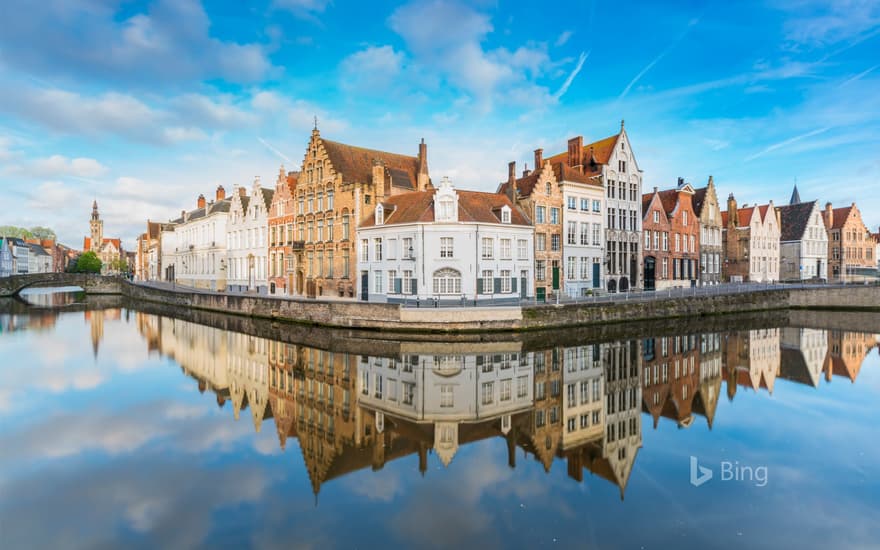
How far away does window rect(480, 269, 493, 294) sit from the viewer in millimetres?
28325

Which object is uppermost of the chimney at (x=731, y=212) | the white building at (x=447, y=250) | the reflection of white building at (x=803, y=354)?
the chimney at (x=731, y=212)

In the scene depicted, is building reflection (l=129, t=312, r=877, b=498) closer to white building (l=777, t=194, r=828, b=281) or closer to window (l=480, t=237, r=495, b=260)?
window (l=480, t=237, r=495, b=260)

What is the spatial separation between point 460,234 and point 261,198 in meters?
24.9

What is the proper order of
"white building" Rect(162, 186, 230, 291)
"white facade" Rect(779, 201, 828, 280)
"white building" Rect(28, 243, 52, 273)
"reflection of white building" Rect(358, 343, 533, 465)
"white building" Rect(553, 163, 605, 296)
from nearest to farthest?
"reflection of white building" Rect(358, 343, 533, 465) → "white building" Rect(553, 163, 605, 296) → "white building" Rect(162, 186, 230, 291) → "white facade" Rect(779, 201, 828, 280) → "white building" Rect(28, 243, 52, 273)

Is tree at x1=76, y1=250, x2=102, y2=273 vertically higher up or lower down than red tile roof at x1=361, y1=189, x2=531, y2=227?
lower down

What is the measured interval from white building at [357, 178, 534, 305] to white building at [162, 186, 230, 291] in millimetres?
25971

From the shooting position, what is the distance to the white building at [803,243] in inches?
2157

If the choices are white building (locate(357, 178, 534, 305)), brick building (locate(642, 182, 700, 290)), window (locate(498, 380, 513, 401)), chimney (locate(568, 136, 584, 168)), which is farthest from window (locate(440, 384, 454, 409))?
brick building (locate(642, 182, 700, 290))

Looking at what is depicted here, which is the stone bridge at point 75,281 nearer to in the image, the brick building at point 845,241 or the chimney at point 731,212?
the chimney at point 731,212

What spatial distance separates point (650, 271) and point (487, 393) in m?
31.4

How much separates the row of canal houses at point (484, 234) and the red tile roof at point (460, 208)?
103 mm

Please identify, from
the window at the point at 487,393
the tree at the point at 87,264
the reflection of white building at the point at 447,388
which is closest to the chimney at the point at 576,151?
the reflection of white building at the point at 447,388

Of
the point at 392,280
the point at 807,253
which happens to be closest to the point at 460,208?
the point at 392,280

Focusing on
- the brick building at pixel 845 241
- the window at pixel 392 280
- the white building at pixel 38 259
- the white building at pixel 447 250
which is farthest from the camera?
the white building at pixel 38 259
